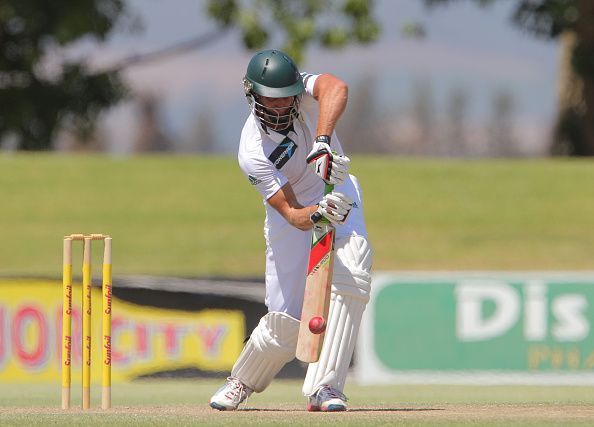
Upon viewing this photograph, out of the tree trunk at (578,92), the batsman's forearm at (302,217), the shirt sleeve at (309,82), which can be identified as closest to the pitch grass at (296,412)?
the batsman's forearm at (302,217)

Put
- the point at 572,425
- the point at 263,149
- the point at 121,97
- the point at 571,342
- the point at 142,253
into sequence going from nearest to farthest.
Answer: the point at 572,425 → the point at 263,149 → the point at 571,342 → the point at 142,253 → the point at 121,97

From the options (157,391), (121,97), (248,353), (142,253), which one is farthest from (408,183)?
(248,353)

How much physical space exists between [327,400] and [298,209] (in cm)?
88

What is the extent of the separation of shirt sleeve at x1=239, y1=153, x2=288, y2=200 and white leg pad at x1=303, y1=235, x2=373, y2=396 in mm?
406

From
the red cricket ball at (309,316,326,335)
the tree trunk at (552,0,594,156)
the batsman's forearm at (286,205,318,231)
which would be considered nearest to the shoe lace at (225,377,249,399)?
the red cricket ball at (309,316,326,335)

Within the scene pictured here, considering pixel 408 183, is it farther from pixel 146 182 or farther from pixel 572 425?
pixel 572 425

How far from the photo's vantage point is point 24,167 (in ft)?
75.0

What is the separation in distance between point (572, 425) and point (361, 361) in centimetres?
662

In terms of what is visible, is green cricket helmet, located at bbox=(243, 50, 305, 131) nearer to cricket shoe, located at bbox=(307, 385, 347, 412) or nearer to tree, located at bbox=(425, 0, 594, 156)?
cricket shoe, located at bbox=(307, 385, 347, 412)

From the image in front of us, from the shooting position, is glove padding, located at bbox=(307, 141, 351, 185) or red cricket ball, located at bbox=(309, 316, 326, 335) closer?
glove padding, located at bbox=(307, 141, 351, 185)

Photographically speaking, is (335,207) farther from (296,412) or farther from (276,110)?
(296,412)

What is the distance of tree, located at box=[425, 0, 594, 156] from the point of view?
86.3 feet

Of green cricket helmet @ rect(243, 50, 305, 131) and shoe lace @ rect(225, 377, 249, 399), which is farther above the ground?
green cricket helmet @ rect(243, 50, 305, 131)

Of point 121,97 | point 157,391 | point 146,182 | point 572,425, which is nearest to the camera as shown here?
point 572,425
